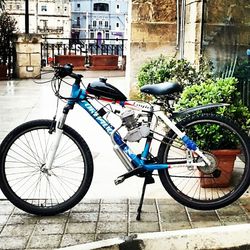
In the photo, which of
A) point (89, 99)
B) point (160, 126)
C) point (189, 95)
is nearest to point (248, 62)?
point (189, 95)

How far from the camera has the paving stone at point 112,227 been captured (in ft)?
11.7

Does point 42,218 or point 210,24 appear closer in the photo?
point 42,218

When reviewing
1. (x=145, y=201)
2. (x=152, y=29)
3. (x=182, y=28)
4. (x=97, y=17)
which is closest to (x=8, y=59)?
(x=152, y=29)

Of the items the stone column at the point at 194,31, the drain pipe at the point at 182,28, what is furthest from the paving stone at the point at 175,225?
the drain pipe at the point at 182,28

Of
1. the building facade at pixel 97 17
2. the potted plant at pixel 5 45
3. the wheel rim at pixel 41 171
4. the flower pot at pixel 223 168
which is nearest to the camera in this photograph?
the wheel rim at pixel 41 171

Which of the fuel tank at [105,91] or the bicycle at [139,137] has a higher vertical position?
the fuel tank at [105,91]

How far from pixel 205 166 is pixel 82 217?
994 millimetres

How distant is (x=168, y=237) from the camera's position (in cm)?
325

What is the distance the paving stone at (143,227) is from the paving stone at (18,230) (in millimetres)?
710

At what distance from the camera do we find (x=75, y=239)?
11.2ft

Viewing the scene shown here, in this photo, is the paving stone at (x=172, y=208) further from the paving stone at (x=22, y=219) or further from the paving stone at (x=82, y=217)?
the paving stone at (x=22, y=219)

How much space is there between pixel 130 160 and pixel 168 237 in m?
0.74

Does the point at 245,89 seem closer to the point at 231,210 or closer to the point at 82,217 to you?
the point at 231,210

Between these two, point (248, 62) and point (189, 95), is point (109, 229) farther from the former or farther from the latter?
point (248, 62)
